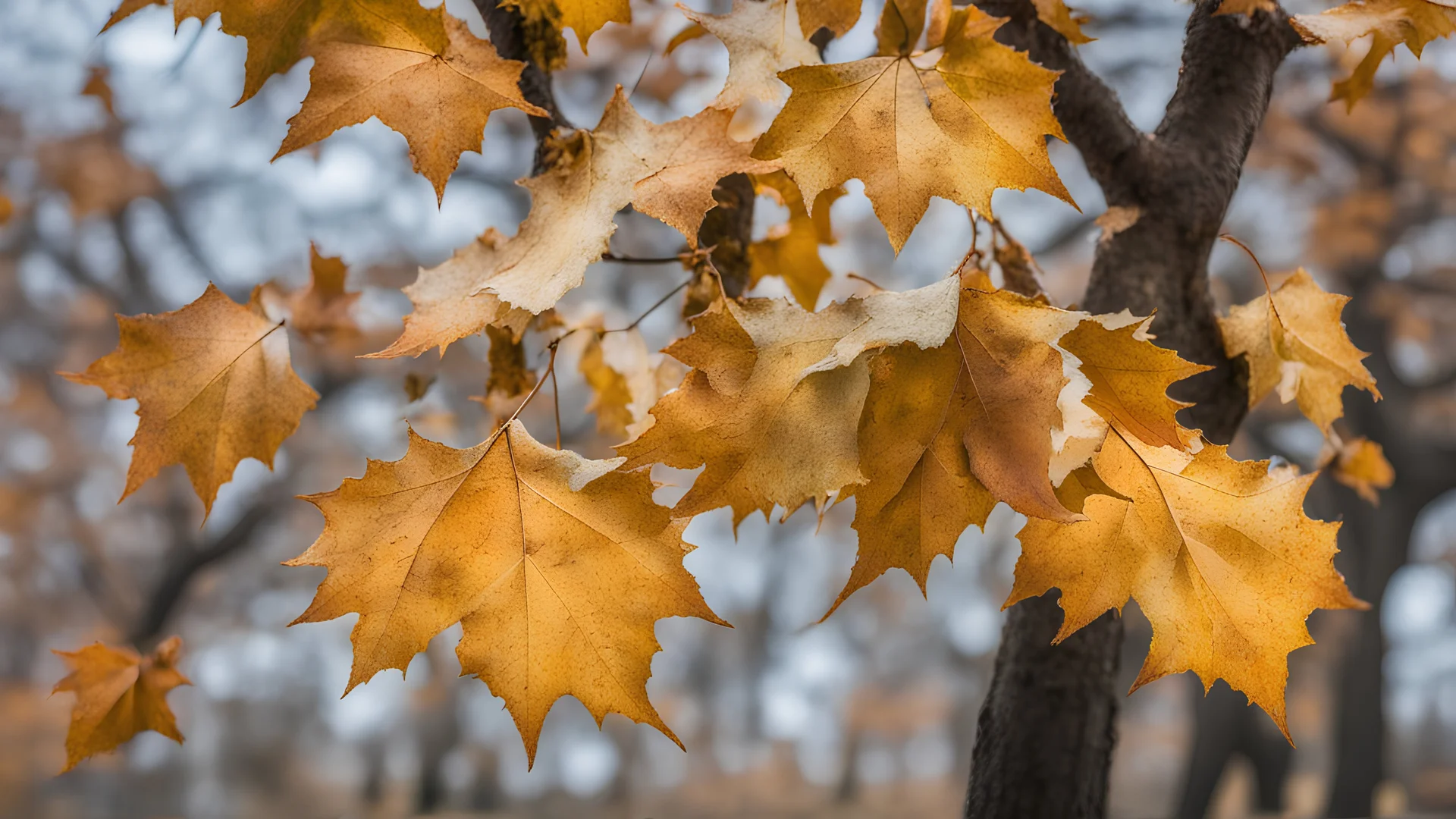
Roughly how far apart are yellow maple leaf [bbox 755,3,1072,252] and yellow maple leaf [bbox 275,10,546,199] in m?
0.16

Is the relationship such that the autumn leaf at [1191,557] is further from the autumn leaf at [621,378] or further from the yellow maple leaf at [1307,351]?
the autumn leaf at [621,378]

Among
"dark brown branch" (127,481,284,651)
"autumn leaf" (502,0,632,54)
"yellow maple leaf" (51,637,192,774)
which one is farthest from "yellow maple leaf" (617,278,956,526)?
"dark brown branch" (127,481,284,651)

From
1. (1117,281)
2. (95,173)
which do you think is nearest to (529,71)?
(1117,281)

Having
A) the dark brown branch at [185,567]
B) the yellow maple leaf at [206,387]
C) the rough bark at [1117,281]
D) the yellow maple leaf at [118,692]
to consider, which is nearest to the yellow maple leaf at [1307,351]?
the rough bark at [1117,281]

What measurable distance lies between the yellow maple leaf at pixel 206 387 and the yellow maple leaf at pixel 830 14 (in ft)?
1.29

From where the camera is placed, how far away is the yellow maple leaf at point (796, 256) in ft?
2.10

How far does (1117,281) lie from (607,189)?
1.45ft

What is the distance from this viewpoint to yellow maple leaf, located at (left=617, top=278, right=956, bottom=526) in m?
0.34

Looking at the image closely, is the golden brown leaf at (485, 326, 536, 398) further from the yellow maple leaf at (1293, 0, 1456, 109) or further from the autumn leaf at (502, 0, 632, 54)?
the yellow maple leaf at (1293, 0, 1456, 109)

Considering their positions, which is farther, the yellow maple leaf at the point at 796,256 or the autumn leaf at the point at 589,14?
the yellow maple leaf at the point at 796,256

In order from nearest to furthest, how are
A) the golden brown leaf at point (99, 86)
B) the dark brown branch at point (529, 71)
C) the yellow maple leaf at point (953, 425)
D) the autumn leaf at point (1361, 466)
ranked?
the yellow maple leaf at point (953, 425), the dark brown branch at point (529, 71), the autumn leaf at point (1361, 466), the golden brown leaf at point (99, 86)

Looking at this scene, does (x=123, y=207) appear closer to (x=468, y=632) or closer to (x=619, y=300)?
(x=619, y=300)

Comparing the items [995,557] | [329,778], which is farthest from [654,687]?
[329,778]

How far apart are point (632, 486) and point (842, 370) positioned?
125 mm
